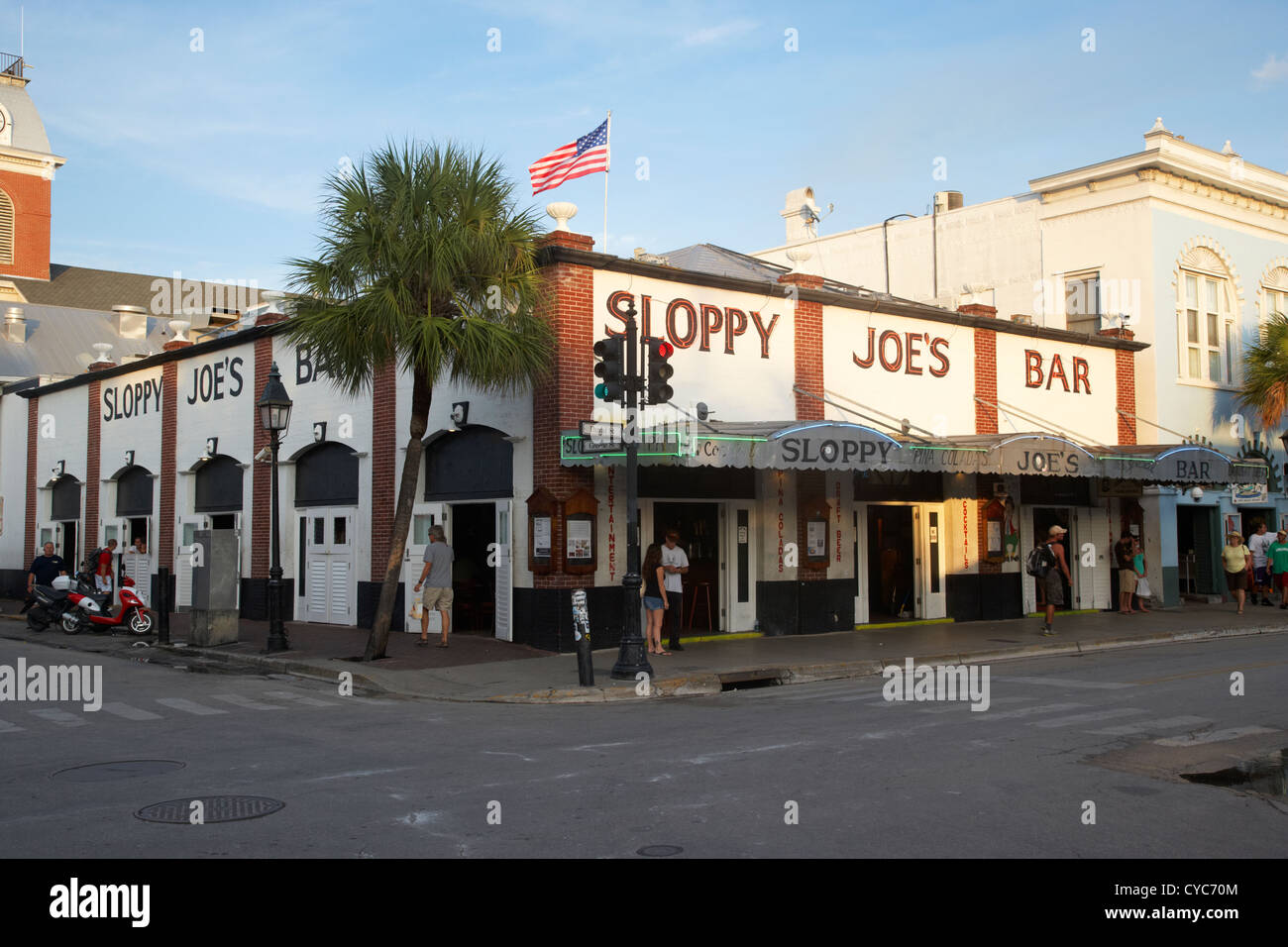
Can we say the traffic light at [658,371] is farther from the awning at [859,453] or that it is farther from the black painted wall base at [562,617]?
the black painted wall base at [562,617]

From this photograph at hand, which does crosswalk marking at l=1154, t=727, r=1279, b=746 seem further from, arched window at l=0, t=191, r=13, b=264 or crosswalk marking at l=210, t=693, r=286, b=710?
arched window at l=0, t=191, r=13, b=264

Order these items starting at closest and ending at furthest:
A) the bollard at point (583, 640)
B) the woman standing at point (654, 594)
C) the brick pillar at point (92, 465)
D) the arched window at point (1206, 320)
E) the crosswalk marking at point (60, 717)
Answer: the crosswalk marking at point (60, 717) → the bollard at point (583, 640) → the woman standing at point (654, 594) → the arched window at point (1206, 320) → the brick pillar at point (92, 465)

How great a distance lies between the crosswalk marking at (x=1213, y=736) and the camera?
370 inches

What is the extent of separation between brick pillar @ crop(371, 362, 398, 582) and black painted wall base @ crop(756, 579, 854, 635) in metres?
6.79

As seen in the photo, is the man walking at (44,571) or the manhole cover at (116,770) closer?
the manhole cover at (116,770)

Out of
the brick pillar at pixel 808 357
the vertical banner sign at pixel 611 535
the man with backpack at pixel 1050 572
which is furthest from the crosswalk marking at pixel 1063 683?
the brick pillar at pixel 808 357

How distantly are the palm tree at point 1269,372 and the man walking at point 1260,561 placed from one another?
305 cm

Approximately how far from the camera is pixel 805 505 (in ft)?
62.8

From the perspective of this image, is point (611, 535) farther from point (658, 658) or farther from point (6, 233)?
point (6, 233)

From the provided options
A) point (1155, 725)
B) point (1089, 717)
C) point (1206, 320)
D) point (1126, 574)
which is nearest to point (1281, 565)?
point (1126, 574)

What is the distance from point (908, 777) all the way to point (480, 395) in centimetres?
1179
